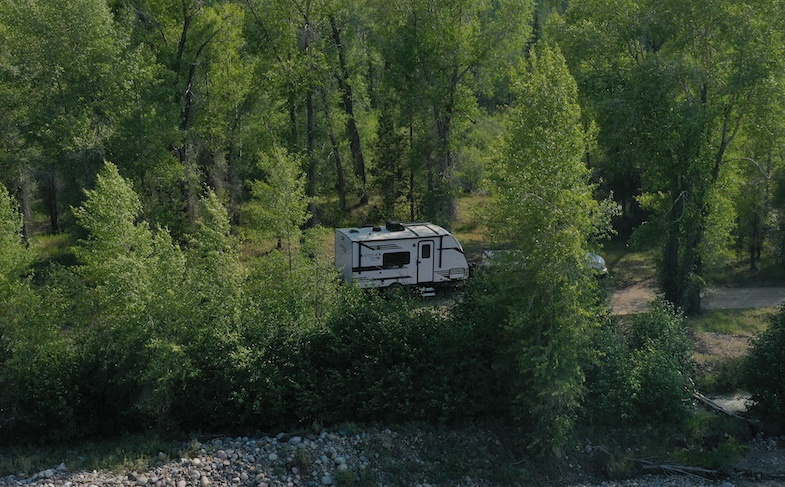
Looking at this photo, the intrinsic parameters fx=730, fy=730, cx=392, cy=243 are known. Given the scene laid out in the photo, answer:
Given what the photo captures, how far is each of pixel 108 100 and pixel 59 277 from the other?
10.5 m

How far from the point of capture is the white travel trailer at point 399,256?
24.0 meters

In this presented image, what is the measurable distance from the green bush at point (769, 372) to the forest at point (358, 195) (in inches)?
3.8

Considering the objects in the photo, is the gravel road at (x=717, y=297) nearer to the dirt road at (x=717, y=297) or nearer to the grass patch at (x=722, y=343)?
the dirt road at (x=717, y=297)

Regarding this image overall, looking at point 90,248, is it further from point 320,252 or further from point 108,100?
point 108,100

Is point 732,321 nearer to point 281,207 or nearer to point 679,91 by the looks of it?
point 679,91

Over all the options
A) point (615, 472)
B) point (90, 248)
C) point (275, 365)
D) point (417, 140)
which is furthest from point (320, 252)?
point (417, 140)

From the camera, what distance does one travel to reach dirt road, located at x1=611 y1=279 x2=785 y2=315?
25156 mm

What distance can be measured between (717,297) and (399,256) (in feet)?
38.6

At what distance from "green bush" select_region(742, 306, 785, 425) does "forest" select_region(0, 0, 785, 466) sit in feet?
0.32

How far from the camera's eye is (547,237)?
14.2m

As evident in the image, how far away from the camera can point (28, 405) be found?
1645cm

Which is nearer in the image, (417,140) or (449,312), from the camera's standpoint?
(449,312)

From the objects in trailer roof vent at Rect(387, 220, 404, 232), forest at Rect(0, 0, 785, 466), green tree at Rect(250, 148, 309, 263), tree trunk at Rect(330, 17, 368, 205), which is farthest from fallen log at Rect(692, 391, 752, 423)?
tree trunk at Rect(330, 17, 368, 205)

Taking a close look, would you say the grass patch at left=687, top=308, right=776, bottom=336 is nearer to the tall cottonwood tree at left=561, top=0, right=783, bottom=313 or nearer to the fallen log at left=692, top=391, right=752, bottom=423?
the tall cottonwood tree at left=561, top=0, right=783, bottom=313
